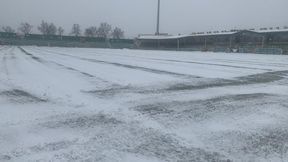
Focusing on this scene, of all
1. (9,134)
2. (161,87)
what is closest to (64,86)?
(161,87)

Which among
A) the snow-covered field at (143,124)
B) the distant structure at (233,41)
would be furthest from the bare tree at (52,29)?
the snow-covered field at (143,124)

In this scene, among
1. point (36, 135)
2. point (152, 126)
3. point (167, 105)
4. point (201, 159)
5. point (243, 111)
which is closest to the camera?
point (201, 159)

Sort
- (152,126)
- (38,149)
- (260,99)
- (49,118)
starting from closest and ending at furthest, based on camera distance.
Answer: (38,149) < (152,126) < (49,118) < (260,99)

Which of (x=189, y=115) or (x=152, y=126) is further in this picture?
(x=189, y=115)

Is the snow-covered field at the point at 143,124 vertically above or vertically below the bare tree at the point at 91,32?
below

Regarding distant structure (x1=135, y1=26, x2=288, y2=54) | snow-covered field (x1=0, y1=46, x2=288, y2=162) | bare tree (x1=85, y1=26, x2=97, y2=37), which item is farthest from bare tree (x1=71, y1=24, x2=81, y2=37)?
snow-covered field (x1=0, y1=46, x2=288, y2=162)

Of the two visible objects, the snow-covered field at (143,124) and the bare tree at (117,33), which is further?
the bare tree at (117,33)

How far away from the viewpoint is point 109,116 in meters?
4.88

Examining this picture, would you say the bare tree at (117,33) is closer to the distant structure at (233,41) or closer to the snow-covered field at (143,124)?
the distant structure at (233,41)

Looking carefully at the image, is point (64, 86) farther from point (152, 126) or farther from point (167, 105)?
point (152, 126)

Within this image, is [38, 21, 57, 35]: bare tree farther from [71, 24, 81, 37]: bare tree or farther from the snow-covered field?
the snow-covered field

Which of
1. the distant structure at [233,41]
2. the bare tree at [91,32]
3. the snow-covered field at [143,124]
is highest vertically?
the bare tree at [91,32]

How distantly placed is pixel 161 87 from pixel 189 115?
2.91 meters

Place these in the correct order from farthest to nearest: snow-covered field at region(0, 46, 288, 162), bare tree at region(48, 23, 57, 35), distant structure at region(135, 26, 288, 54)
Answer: bare tree at region(48, 23, 57, 35) → distant structure at region(135, 26, 288, 54) → snow-covered field at region(0, 46, 288, 162)
